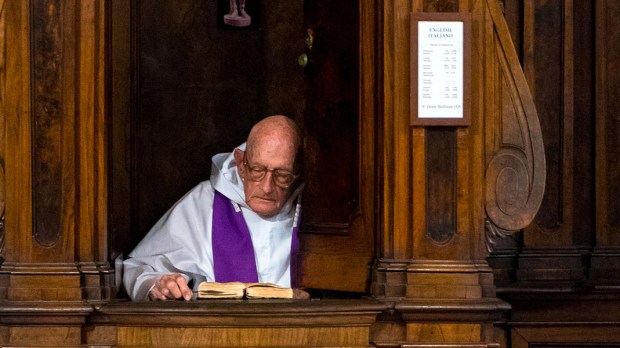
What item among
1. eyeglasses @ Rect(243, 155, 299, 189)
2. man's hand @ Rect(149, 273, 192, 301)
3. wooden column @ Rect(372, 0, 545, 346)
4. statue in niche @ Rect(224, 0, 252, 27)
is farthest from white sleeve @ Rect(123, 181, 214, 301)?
wooden column @ Rect(372, 0, 545, 346)

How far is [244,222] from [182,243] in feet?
0.92

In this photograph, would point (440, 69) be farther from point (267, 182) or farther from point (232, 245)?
point (232, 245)

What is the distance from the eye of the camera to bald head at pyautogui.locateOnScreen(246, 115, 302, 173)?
5.58 m

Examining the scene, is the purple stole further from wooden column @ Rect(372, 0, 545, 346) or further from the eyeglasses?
wooden column @ Rect(372, 0, 545, 346)

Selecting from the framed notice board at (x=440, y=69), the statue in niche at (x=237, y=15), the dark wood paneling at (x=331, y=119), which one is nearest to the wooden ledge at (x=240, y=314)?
the dark wood paneling at (x=331, y=119)

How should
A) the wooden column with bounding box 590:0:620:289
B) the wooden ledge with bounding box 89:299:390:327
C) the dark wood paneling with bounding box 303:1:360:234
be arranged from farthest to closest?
the wooden column with bounding box 590:0:620:289 < the dark wood paneling with bounding box 303:1:360:234 < the wooden ledge with bounding box 89:299:390:327

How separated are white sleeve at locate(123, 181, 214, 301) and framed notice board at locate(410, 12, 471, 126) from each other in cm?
122

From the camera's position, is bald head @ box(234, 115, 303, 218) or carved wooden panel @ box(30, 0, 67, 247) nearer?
carved wooden panel @ box(30, 0, 67, 247)

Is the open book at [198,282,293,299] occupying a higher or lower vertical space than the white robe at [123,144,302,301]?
lower

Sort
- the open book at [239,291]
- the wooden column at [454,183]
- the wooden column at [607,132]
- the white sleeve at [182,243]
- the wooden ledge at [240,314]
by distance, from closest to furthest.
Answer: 1. the wooden ledge at [240,314]
2. the wooden column at [454,183]
3. the open book at [239,291]
4. the white sleeve at [182,243]
5. the wooden column at [607,132]

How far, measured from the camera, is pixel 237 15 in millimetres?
6285

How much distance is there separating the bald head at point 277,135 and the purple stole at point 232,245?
26 cm

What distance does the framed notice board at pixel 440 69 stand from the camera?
4762mm

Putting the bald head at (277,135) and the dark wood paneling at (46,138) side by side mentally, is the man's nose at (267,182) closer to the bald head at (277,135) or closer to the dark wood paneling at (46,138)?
the bald head at (277,135)
